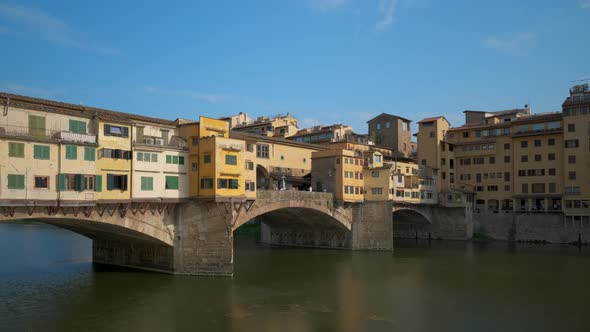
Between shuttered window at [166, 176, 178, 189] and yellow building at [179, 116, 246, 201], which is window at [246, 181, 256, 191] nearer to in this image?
yellow building at [179, 116, 246, 201]

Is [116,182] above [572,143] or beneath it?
beneath

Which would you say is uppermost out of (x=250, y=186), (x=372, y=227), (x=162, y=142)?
(x=162, y=142)

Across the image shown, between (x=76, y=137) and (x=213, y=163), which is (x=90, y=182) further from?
(x=213, y=163)

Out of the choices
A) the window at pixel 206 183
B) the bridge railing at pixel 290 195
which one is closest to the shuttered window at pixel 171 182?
the window at pixel 206 183

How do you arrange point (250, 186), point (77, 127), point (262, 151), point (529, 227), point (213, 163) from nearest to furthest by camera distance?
point (77, 127) → point (213, 163) → point (250, 186) → point (262, 151) → point (529, 227)

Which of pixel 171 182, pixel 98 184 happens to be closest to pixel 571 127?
pixel 171 182

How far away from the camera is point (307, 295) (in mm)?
34531

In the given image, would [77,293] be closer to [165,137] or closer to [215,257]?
[215,257]

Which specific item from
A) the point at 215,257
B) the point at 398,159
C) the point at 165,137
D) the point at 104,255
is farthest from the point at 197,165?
the point at 398,159

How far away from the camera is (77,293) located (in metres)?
Result: 33.1

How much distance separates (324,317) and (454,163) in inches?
2294

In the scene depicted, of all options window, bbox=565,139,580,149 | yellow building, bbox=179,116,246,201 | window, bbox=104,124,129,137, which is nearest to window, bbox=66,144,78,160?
window, bbox=104,124,129,137

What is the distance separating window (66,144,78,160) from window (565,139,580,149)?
63544 mm

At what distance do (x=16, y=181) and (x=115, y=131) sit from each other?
24.6 ft
